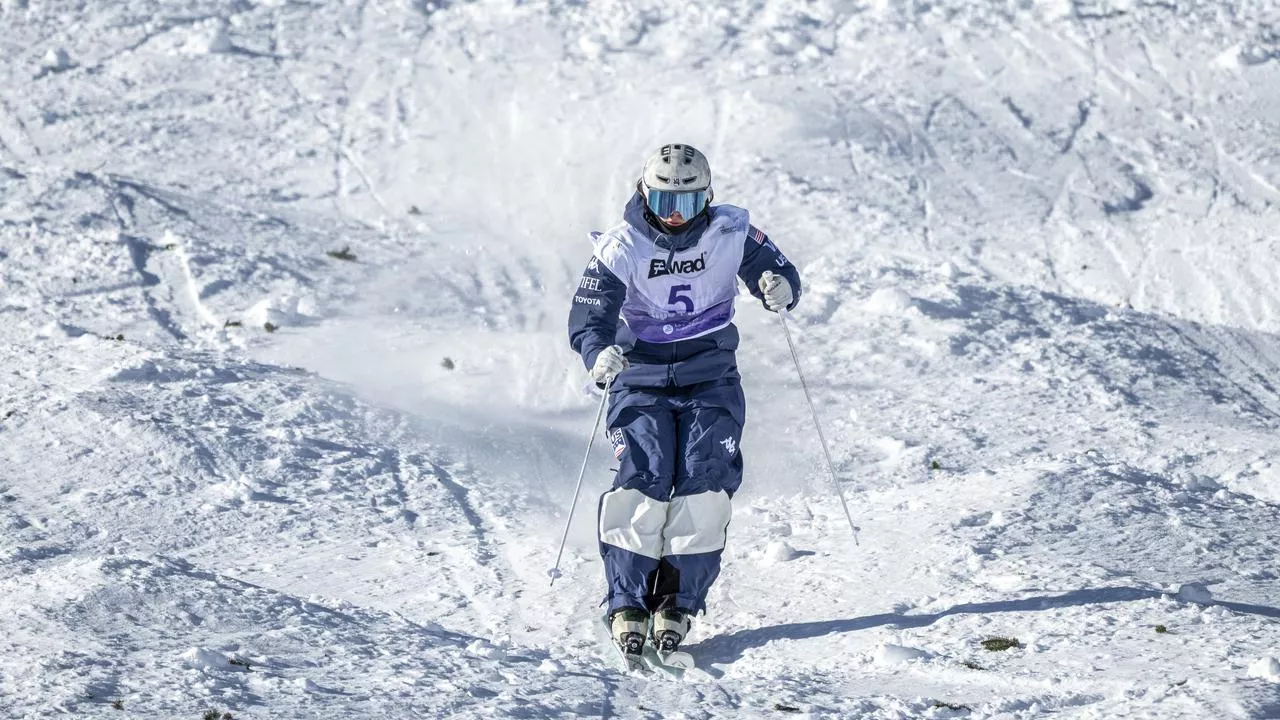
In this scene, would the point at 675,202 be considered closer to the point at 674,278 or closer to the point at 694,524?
the point at 674,278

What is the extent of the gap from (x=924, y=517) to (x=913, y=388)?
2.13 m

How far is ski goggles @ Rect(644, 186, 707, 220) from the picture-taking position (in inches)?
243

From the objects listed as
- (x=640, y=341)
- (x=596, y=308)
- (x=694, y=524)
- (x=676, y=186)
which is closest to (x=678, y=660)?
(x=694, y=524)

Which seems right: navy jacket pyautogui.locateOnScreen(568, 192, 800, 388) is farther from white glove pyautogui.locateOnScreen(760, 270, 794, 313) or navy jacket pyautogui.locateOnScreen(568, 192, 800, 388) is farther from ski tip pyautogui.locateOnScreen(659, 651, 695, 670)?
ski tip pyautogui.locateOnScreen(659, 651, 695, 670)

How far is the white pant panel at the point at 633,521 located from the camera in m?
5.95

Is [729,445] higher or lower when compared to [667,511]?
higher

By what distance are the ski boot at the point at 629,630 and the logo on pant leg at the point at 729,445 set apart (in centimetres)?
80

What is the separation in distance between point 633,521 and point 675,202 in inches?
55.3

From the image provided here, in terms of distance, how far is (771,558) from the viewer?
22.2ft

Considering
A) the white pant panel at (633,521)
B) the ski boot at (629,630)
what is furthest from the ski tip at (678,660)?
the white pant panel at (633,521)

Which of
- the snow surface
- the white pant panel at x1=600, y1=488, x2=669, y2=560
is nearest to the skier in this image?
the white pant panel at x1=600, y1=488, x2=669, y2=560

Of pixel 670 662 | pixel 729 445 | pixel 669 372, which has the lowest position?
pixel 670 662

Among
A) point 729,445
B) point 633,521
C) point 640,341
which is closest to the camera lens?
point 633,521

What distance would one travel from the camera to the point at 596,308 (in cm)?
622
